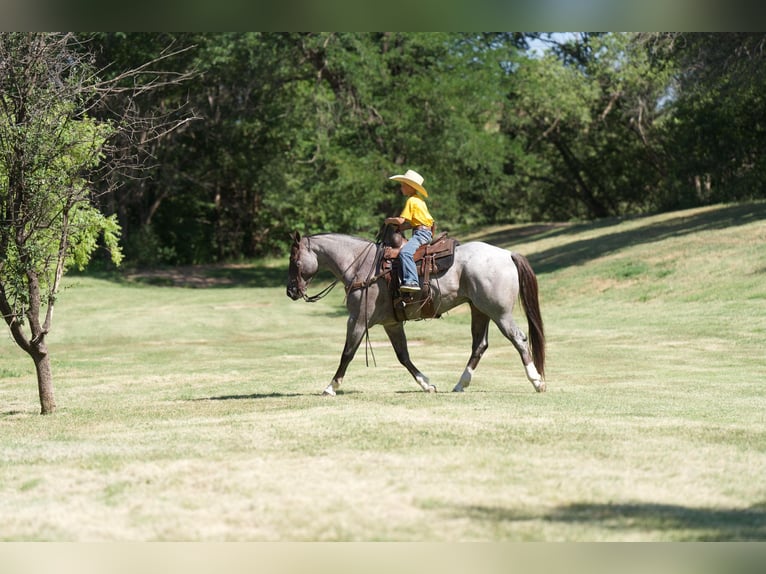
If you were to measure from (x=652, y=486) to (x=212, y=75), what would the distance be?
134ft

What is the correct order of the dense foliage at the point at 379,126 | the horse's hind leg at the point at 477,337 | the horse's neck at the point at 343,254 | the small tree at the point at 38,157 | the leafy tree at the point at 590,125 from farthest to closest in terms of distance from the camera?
the leafy tree at the point at 590,125 < the dense foliage at the point at 379,126 < the horse's hind leg at the point at 477,337 < the horse's neck at the point at 343,254 < the small tree at the point at 38,157

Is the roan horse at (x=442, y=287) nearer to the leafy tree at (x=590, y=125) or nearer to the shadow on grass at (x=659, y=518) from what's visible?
the shadow on grass at (x=659, y=518)

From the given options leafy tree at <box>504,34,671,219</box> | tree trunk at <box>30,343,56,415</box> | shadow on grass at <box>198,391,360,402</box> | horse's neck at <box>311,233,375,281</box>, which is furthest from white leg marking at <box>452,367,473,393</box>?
leafy tree at <box>504,34,671,219</box>

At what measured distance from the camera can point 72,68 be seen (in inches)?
Result: 493

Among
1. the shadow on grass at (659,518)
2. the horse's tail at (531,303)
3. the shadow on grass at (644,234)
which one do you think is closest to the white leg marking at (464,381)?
the horse's tail at (531,303)

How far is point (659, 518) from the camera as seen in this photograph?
21.8 feet

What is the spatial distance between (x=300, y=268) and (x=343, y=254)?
61 cm

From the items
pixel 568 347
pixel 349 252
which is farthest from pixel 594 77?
pixel 349 252

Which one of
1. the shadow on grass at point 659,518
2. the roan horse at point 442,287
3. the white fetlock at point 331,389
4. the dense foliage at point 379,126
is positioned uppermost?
the dense foliage at point 379,126

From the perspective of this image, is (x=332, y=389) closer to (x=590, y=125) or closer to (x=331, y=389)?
(x=331, y=389)

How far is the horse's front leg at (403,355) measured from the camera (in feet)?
46.1

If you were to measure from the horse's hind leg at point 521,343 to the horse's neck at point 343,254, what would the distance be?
1.94 metres

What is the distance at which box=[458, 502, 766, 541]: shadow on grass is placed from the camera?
20.7ft

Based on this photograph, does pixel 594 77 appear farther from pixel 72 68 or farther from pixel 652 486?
pixel 652 486
